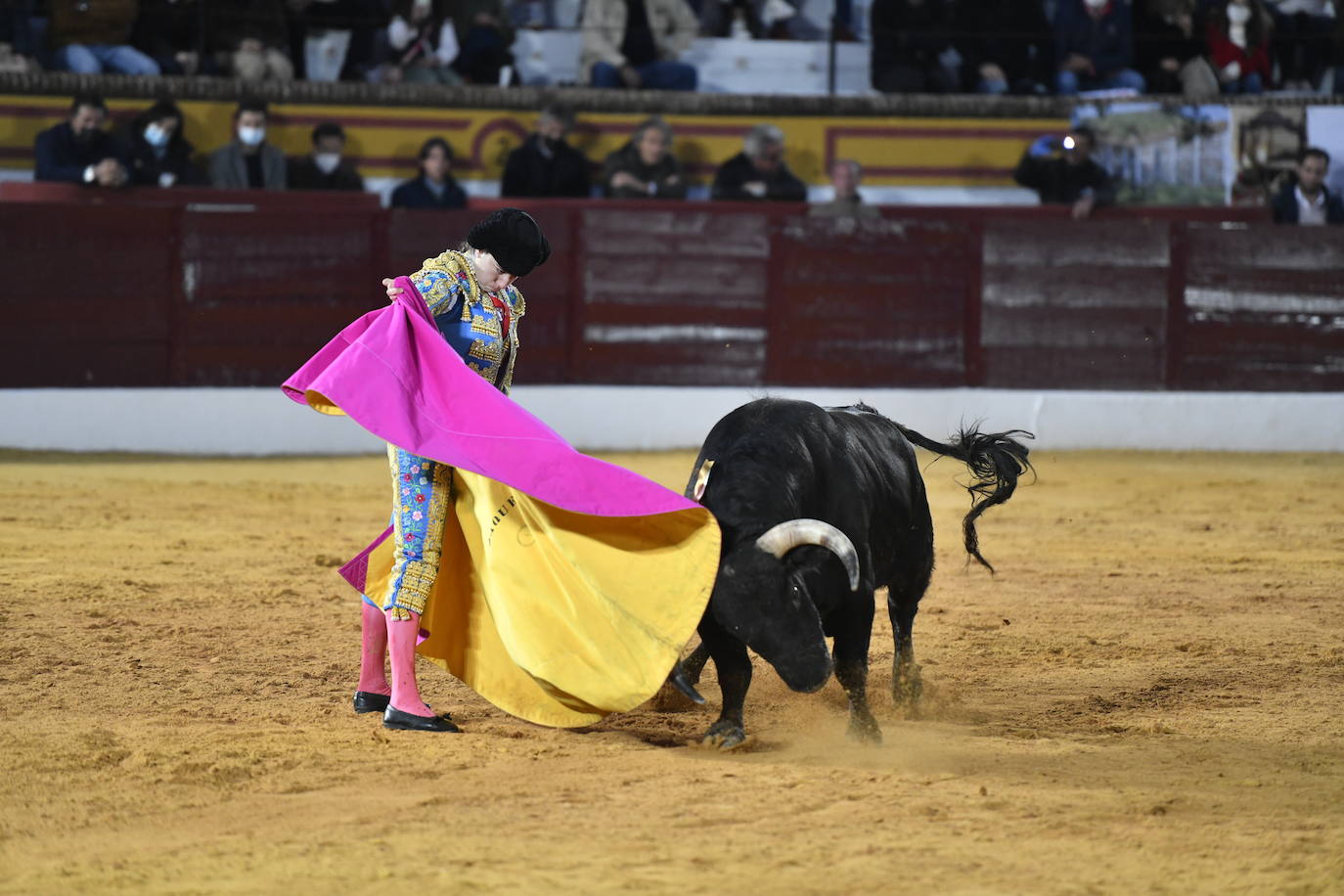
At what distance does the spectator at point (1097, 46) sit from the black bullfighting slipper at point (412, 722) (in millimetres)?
8095

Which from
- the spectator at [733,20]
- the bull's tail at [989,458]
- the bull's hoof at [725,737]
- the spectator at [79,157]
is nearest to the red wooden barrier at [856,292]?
the spectator at [79,157]

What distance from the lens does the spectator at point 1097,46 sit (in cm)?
1069

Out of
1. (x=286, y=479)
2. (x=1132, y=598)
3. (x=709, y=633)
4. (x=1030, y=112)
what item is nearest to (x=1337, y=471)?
(x=1030, y=112)

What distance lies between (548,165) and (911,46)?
259 centimetres

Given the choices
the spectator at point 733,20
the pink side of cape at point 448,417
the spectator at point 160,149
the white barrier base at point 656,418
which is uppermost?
the spectator at point 733,20

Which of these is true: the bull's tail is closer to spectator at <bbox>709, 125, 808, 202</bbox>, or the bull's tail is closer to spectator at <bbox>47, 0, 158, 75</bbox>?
spectator at <bbox>709, 125, 808, 202</bbox>

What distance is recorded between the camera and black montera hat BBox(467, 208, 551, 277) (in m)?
3.64

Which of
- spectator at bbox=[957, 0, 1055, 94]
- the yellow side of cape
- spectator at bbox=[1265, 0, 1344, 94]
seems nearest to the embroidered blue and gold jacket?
the yellow side of cape

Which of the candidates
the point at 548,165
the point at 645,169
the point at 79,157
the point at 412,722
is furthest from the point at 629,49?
the point at 412,722

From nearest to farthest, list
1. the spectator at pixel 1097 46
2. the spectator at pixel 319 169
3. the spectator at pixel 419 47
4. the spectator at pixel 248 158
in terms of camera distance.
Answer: the spectator at pixel 248 158 < the spectator at pixel 319 169 < the spectator at pixel 419 47 < the spectator at pixel 1097 46

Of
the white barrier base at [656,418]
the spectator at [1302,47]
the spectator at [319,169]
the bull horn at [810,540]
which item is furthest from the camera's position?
the spectator at [1302,47]

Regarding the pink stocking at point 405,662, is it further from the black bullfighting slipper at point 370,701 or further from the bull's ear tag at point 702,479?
the bull's ear tag at point 702,479

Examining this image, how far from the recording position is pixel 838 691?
4.26 meters

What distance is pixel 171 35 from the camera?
9.73m
